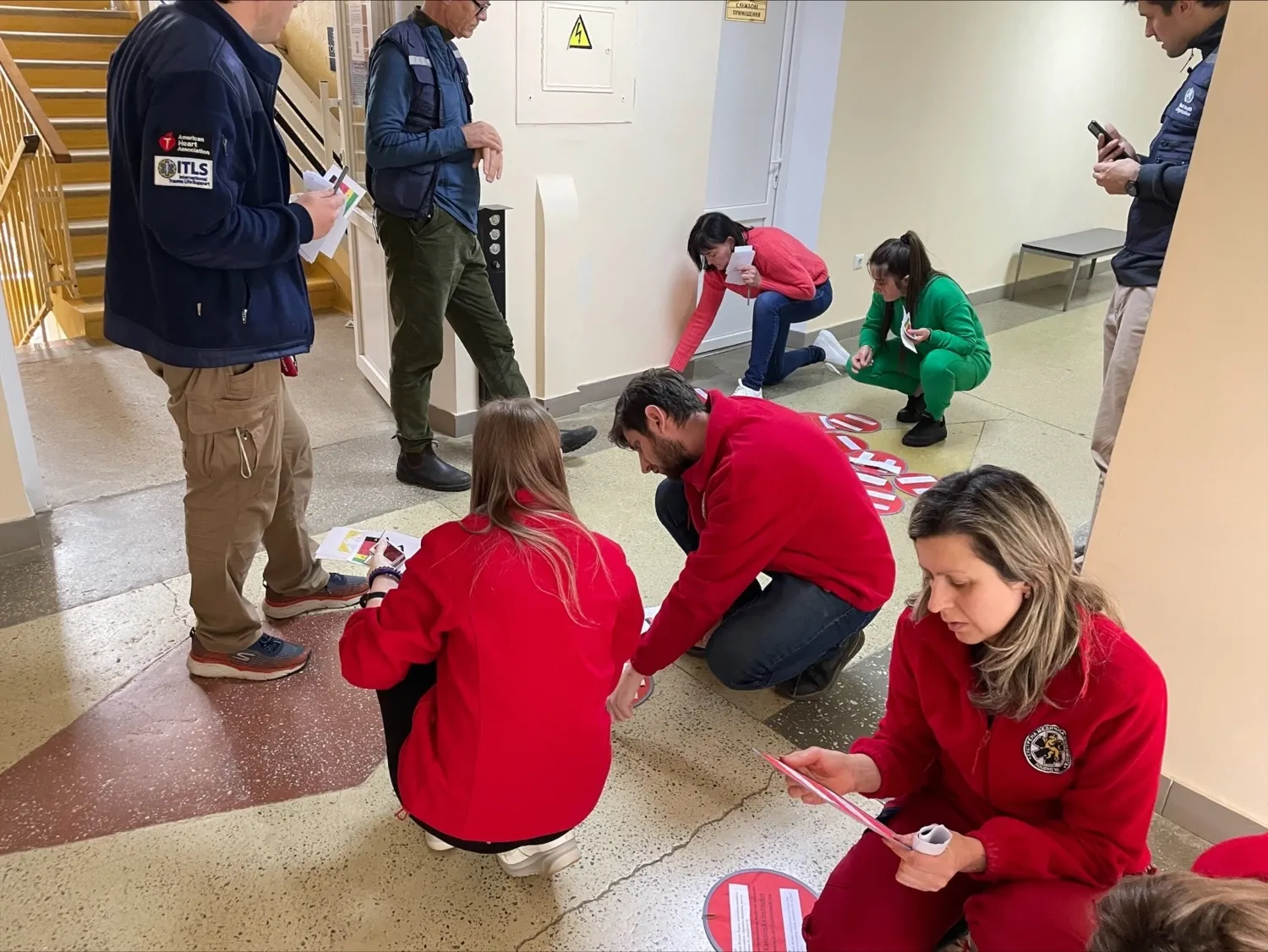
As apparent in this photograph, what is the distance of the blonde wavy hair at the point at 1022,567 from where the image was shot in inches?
52.3

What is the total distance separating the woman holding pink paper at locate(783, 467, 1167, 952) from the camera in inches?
52.7

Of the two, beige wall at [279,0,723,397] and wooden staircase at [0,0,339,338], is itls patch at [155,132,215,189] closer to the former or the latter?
beige wall at [279,0,723,397]

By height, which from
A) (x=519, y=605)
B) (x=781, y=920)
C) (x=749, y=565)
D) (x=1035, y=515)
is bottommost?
(x=781, y=920)

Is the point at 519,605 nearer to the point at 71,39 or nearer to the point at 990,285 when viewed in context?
the point at 990,285

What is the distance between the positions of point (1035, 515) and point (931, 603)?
194mm

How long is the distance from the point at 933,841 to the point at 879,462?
2705 mm

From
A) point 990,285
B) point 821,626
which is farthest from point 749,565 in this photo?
point 990,285

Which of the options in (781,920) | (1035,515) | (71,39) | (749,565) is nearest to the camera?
(1035,515)

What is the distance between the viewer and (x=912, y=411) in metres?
4.42

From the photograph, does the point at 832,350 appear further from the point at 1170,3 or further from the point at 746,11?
the point at 1170,3

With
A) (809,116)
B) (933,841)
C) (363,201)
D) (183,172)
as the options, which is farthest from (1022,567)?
(809,116)

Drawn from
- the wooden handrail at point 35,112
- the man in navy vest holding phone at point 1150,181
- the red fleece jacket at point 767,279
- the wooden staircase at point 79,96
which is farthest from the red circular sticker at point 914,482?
the wooden handrail at point 35,112

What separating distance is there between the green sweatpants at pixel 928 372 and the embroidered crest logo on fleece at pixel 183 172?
3071mm

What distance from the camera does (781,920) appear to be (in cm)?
180
